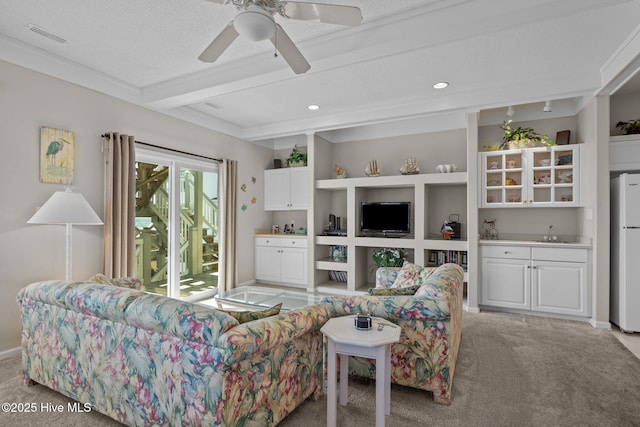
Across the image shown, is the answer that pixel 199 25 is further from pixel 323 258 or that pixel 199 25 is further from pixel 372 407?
pixel 323 258

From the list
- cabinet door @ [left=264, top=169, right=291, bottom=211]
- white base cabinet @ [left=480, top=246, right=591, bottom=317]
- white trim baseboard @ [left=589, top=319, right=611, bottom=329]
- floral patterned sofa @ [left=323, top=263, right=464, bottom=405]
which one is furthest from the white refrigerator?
cabinet door @ [left=264, top=169, right=291, bottom=211]

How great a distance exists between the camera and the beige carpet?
2.07 m

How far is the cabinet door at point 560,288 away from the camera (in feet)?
12.9

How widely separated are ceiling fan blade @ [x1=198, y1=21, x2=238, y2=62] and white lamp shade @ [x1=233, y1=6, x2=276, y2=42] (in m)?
0.14

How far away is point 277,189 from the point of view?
611cm

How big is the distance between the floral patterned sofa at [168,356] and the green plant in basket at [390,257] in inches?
118

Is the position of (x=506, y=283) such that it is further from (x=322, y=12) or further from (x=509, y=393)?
(x=322, y=12)

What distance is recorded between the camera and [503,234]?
15.8 ft

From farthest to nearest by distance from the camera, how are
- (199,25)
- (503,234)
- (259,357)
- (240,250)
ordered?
(240,250)
(503,234)
(199,25)
(259,357)

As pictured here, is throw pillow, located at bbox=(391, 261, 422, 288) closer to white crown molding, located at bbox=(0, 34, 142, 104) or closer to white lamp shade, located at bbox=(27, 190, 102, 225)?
white lamp shade, located at bbox=(27, 190, 102, 225)

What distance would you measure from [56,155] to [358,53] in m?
2.95

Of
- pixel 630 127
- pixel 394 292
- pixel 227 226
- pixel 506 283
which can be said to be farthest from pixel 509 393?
pixel 227 226

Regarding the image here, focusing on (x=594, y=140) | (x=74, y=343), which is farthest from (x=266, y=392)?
(x=594, y=140)

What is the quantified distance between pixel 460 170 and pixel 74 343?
488 cm
